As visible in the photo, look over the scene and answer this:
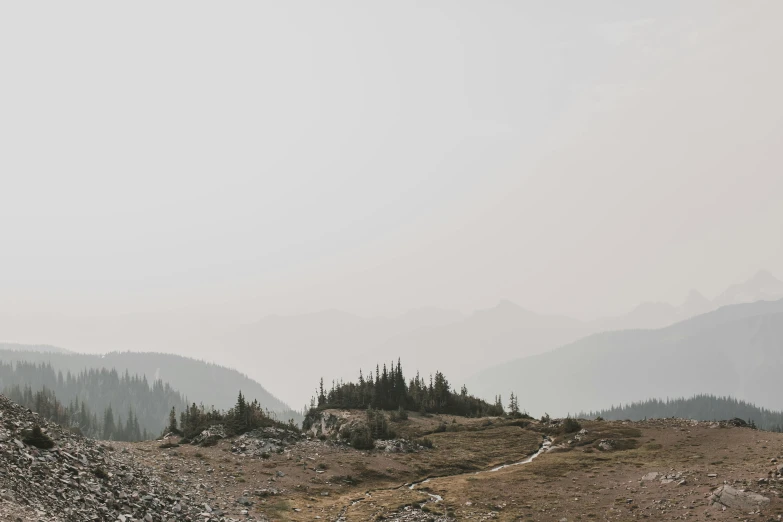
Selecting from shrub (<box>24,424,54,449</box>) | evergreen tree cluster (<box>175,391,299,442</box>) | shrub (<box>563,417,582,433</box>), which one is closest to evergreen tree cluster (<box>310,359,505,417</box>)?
shrub (<box>563,417,582,433</box>)

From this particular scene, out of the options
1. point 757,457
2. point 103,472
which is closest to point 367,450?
point 103,472

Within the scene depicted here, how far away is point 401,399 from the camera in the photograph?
156500mm

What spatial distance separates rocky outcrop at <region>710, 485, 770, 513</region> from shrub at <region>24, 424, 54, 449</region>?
186 ft

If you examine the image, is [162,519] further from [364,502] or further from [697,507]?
[697,507]

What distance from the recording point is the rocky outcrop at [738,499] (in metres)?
42.3

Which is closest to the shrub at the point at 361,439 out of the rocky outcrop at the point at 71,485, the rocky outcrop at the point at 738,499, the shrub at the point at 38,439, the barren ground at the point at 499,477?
the barren ground at the point at 499,477

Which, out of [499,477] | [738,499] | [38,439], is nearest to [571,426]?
[499,477]

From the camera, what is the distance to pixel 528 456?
85500 mm

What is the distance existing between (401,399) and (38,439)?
126561 millimetres

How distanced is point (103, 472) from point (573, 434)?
84899mm

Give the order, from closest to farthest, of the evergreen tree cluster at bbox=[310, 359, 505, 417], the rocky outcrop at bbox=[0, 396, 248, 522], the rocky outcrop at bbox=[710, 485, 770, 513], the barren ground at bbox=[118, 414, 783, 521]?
the rocky outcrop at bbox=[0, 396, 248, 522], the rocky outcrop at bbox=[710, 485, 770, 513], the barren ground at bbox=[118, 414, 783, 521], the evergreen tree cluster at bbox=[310, 359, 505, 417]

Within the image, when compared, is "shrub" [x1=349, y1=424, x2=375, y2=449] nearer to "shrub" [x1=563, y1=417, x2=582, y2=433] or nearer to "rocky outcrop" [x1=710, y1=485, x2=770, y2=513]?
"shrub" [x1=563, y1=417, x2=582, y2=433]

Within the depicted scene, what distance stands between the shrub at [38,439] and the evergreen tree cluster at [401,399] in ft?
389

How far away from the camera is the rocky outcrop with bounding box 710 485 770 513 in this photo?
42281 mm
